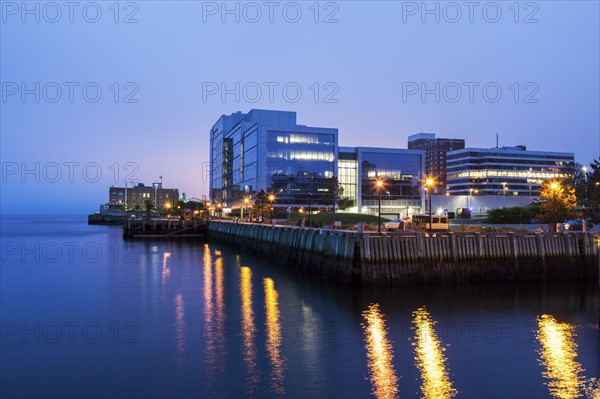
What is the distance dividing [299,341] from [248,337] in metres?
2.80

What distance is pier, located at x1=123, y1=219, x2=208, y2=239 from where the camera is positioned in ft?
389

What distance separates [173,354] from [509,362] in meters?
14.8

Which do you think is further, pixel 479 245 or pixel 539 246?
pixel 539 246

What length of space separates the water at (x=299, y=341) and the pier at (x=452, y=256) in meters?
1.74

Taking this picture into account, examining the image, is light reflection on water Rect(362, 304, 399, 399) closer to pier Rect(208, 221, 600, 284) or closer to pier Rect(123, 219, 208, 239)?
pier Rect(208, 221, 600, 284)

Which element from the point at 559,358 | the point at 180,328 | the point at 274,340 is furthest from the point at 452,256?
the point at 180,328

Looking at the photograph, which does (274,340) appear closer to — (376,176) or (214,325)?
(214,325)

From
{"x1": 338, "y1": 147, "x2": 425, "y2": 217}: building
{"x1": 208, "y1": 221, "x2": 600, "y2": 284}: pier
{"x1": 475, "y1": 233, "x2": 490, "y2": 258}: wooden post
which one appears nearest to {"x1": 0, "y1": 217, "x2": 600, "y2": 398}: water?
{"x1": 208, "y1": 221, "x2": 600, "y2": 284}: pier

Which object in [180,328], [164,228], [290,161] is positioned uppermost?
[290,161]

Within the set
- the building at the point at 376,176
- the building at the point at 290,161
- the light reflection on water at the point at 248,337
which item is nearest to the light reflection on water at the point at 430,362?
the light reflection on water at the point at 248,337

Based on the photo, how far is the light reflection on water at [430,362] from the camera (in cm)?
1816

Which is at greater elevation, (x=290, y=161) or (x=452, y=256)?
(x=290, y=161)

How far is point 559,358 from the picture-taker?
71.8ft

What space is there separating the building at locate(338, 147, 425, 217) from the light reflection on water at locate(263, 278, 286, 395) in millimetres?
107224
